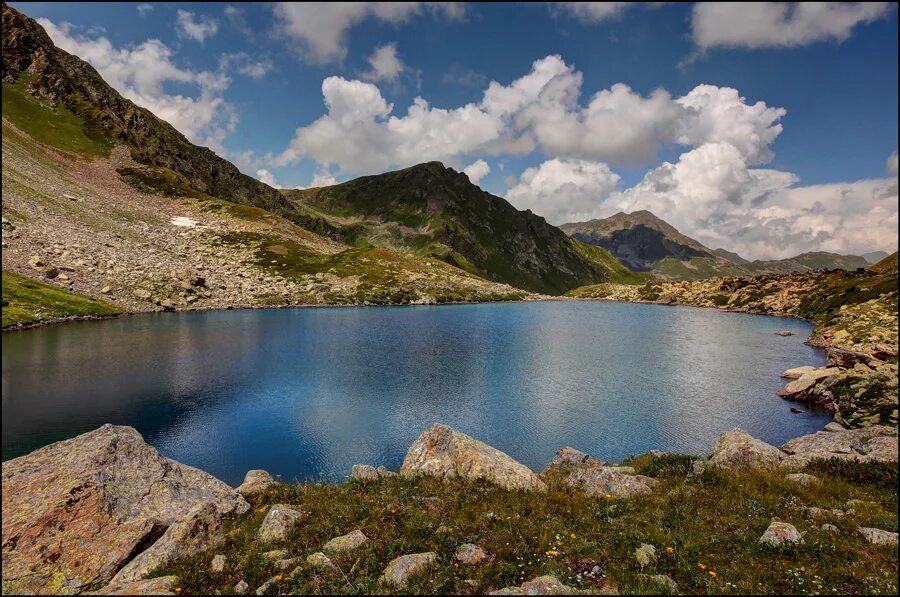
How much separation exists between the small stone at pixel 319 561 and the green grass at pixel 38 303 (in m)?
82.6

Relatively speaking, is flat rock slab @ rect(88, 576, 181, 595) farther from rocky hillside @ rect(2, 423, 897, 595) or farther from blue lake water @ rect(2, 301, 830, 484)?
blue lake water @ rect(2, 301, 830, 484)

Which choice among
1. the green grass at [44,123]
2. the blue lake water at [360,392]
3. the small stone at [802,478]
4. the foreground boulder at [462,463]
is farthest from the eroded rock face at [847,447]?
the green grass at [44,123]

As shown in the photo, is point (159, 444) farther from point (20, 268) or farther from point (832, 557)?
point (20, 268)

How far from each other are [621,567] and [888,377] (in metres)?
50.4

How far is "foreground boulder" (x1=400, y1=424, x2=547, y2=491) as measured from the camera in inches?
849

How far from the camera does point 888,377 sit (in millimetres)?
43156

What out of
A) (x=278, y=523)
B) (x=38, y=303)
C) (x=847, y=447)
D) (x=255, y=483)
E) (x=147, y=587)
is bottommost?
(x=255, y=483)

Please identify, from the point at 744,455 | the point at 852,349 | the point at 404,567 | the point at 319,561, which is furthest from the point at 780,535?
the point at 852,349

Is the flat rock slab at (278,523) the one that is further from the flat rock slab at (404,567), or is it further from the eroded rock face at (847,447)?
the eroded rock face at (847,447)

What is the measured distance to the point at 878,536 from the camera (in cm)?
1309

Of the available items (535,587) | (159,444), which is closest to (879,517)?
(535,587)

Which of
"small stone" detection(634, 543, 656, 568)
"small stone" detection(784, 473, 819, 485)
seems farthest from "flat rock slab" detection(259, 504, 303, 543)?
"small stone" detection(784, 473, 819, 485)

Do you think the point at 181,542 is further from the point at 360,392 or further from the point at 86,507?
the point at 360,392

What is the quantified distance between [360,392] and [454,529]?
37515 mm
